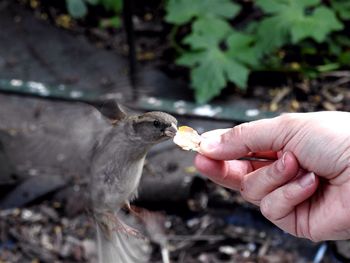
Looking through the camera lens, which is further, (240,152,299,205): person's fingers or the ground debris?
the ground debris


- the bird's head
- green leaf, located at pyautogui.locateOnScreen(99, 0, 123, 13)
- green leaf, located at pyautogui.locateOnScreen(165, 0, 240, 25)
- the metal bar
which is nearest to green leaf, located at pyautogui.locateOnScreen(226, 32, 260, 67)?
green leaf, located at pyautogui.locateOnScreen(165, 0, 240, 25)

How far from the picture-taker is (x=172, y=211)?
11.6ft

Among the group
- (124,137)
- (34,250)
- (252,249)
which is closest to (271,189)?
(124,137)

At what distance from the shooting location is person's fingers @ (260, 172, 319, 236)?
6.05 feet

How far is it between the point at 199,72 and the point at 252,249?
3.54 ft

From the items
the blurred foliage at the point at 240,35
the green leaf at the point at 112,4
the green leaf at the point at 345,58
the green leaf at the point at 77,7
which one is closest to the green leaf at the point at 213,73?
the blurred foliage at the point at 240,35

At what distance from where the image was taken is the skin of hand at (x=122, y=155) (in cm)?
189

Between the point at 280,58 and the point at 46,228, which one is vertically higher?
the point at 280,58

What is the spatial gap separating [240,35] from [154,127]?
7.38ft

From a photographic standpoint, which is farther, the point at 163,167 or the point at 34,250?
the point at 163,167

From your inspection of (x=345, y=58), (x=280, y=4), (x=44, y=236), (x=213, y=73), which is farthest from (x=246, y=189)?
(x=345, y=58)

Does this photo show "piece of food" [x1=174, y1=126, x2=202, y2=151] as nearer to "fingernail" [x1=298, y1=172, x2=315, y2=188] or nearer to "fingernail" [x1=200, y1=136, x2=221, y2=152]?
"fingernail" [x1=200, y1=136, x2=221, y2=152]

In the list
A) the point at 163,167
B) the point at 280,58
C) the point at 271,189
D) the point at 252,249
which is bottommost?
the point at 252,249

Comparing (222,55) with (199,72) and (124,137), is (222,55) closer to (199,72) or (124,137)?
(199,72)
